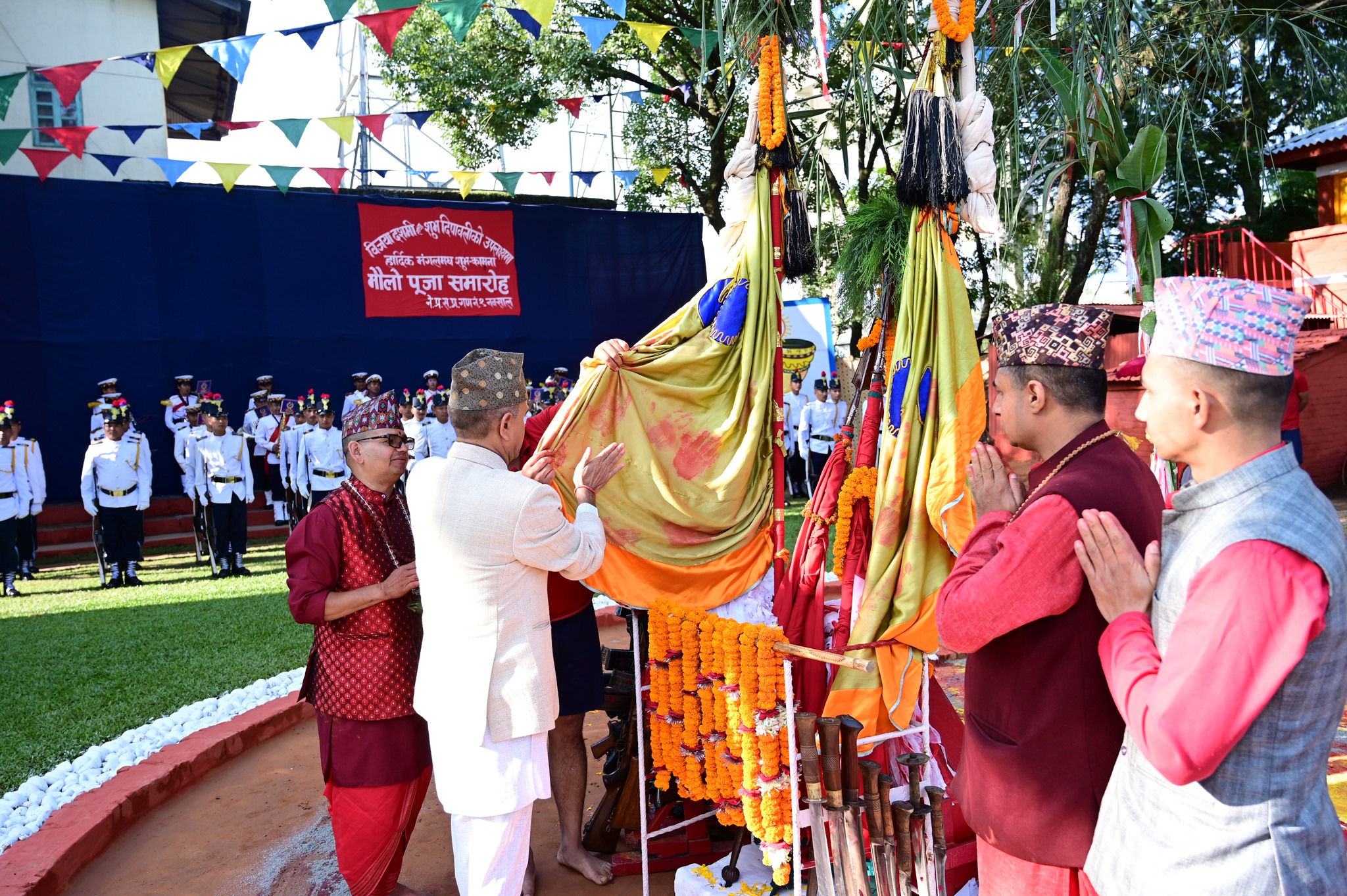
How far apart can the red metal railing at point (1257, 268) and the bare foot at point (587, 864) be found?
13029mm

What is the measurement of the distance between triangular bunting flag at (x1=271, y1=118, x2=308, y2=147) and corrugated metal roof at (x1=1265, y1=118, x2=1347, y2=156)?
1411 centimetres

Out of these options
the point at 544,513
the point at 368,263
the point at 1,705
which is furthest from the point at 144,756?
the point at 368,263

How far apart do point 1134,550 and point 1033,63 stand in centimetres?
513

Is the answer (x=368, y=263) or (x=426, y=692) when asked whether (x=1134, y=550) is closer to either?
(x=426, y=692)

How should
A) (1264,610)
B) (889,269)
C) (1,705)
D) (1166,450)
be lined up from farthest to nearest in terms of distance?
(1,705) → (889,269) → (1166,450) → (1264,610)

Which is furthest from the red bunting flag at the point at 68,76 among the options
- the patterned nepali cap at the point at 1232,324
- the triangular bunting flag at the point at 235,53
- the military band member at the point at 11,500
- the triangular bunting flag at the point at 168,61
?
the patterned nepali cap at the point at 1232,324

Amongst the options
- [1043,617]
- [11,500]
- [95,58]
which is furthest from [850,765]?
[95,58]

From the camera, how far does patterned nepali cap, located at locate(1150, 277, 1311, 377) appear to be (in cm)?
152

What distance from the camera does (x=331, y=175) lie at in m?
14.8

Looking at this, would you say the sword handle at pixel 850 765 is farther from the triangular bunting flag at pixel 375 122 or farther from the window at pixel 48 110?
the window at pixel 48 110

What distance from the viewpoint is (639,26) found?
323 inches

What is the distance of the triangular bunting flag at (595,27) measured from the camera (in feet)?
27.0

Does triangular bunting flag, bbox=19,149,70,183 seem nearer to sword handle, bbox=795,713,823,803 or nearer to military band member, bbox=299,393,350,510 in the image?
military band member, bbox=299,393,350,510

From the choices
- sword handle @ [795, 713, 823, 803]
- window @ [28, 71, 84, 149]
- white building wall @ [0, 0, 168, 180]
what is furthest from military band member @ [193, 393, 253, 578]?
sword handle @ [795, 713, 823, 803]
